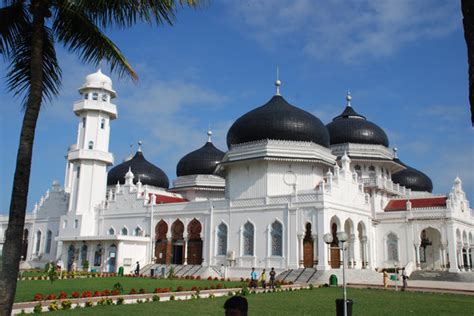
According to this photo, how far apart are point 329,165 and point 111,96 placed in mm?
21307

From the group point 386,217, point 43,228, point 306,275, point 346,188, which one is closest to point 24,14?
point 306,275

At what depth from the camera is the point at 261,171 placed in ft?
110

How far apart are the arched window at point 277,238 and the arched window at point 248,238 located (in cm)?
159

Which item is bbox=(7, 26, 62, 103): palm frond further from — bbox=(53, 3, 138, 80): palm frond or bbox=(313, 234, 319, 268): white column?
bbox=(313, 234, 319, 268): white column

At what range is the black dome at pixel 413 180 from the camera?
155ft

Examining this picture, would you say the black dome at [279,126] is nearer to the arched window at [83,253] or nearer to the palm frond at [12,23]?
the arched window at [83,253]

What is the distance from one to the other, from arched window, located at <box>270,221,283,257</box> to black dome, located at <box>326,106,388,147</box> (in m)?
14.2

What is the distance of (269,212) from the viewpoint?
3156cm

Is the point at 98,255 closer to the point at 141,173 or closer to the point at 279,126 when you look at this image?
the point at 141,173

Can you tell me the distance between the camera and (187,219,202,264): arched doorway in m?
35.9

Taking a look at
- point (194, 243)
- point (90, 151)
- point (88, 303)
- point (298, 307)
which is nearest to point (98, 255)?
point (194, 243)

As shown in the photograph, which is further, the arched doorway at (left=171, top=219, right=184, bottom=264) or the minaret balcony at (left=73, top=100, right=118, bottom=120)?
the minaret balcony at (left=73, top=100, right=118, bottom=120)

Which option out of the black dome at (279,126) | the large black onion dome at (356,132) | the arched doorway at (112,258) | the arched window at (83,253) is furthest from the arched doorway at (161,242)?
the large black onion dome at (356,132)

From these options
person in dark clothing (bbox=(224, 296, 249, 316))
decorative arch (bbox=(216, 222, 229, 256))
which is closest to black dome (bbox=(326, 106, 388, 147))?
decorative arch (bbox=(216, 222, 229, 256))
